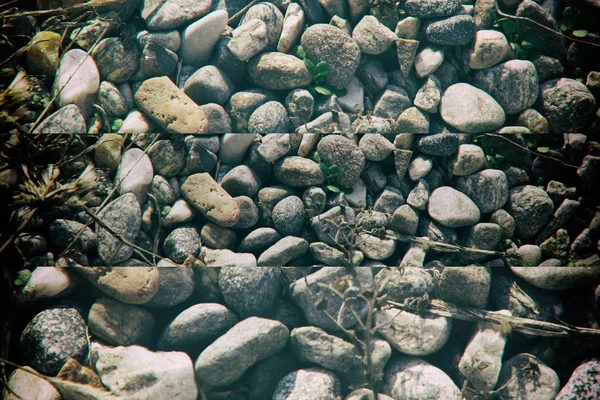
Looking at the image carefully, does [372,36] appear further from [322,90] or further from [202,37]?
[202,37]

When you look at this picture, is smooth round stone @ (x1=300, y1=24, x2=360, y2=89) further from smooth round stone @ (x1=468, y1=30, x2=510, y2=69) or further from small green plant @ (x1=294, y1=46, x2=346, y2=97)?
smooth round stone @ (x1=468, y1=30, x2=510, y2=69)

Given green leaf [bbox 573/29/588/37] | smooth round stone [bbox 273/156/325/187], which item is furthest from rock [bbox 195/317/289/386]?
green leaf [bbox 573/29/588/37]

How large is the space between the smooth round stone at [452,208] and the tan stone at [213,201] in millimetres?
639

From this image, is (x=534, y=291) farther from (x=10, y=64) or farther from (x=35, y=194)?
(x=10, y=64)

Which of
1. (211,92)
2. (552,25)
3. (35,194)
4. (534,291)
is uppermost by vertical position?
(552,25)

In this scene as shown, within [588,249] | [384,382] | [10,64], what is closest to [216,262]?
[384,382]

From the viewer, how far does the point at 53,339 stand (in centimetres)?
126

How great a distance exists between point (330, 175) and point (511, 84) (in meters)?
0.68

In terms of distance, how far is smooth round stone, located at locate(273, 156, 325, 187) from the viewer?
1.31 metres

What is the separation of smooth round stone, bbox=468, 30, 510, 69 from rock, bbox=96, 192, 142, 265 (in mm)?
1206

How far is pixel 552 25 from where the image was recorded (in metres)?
1.37

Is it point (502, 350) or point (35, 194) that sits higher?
point (35, 194)

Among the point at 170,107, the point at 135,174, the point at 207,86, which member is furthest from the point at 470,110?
the point at 135,174

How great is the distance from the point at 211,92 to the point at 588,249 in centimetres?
135
